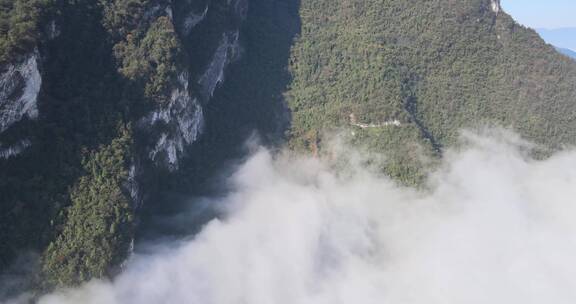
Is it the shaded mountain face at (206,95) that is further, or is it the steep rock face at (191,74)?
the steep rock face at (191,74)

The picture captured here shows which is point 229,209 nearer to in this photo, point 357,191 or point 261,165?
point 261,165

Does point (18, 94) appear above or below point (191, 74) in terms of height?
below

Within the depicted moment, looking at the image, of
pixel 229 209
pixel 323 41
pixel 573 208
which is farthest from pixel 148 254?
pixel 573 208

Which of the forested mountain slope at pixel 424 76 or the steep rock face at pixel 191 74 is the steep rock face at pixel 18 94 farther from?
the forested mountain slope at pixel 424 76

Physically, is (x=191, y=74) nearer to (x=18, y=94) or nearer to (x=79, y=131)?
(x=79, y=131)

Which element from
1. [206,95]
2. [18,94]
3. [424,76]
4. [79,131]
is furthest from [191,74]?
[424,76]

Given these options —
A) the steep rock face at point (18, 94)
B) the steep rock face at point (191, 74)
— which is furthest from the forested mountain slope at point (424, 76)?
the steep rock face at point (18, 94)

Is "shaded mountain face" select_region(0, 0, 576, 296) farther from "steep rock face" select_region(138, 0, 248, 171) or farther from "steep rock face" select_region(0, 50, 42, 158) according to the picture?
"steep rock face" select_region(138, 0, 248, 171)
